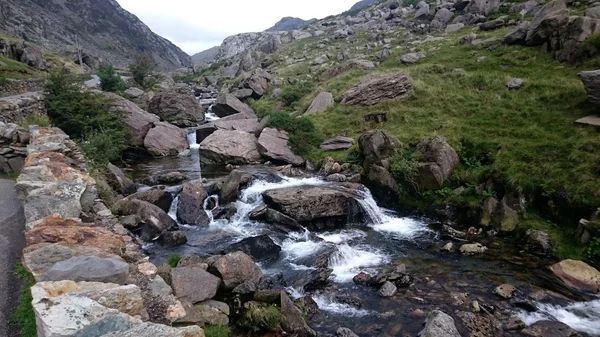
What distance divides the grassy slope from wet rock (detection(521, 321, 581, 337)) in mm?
4606

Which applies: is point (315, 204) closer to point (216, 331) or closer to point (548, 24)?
point (216, 331)

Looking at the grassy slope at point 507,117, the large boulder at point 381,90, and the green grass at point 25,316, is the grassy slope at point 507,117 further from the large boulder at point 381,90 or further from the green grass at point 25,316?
the green grass at point 25,316

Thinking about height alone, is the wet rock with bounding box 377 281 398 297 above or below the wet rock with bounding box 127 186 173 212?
below

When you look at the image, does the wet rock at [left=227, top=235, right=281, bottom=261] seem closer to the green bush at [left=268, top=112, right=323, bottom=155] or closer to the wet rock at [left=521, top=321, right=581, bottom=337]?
the wet rock at [left=521, top=321, right=581, bottom=337]

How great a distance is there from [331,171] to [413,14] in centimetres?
6022

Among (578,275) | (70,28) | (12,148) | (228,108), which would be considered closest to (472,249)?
(578,275)

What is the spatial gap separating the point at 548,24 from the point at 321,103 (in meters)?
20.2

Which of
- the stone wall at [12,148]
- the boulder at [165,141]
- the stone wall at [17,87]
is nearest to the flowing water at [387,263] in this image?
the stone wall at [12,148]

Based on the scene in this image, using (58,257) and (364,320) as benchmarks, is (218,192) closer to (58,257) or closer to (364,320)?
(364,320)

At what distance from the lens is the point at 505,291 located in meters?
12.6

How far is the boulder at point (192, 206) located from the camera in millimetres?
18000

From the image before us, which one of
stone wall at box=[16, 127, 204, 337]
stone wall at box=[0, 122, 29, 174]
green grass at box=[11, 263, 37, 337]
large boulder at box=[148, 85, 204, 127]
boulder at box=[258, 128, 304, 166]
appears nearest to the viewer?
stone wall at box=[16, 127, 204, 337]

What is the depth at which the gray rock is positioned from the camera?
132 feet

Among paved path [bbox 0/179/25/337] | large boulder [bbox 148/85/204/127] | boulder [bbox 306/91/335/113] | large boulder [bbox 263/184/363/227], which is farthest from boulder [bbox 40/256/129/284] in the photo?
large boulder [bbox 148/85/204/127]
